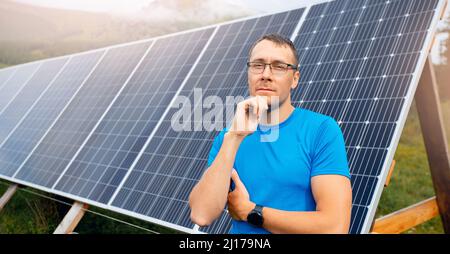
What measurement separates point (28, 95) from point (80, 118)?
5.30m

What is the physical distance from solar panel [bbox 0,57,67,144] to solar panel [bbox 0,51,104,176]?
0.54m

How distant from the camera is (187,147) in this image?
713 centimetres

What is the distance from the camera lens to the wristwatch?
7.95ft

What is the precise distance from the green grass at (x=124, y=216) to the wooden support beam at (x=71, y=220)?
2.70 meters

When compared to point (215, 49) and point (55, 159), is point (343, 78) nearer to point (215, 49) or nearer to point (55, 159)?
point (215, 49)

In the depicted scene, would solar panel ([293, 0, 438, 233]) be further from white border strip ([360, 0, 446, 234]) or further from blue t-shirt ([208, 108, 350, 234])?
blue t-shirt ([208, 108, 350, 234])

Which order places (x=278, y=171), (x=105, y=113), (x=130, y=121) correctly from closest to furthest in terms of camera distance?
(x=278, y=171) → (x=130, y=121) → (x=105, y=113)

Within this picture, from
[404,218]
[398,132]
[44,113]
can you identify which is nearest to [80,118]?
[44,113]

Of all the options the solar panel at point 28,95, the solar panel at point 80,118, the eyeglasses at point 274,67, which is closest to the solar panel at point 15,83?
the solar panel at point 28,95

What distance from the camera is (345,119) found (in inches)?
222

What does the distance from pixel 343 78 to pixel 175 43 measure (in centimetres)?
513

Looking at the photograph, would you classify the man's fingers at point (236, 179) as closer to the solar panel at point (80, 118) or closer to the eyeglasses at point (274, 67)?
the eyeglasses at point (274, 67)

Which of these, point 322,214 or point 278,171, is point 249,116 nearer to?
point 278,171
